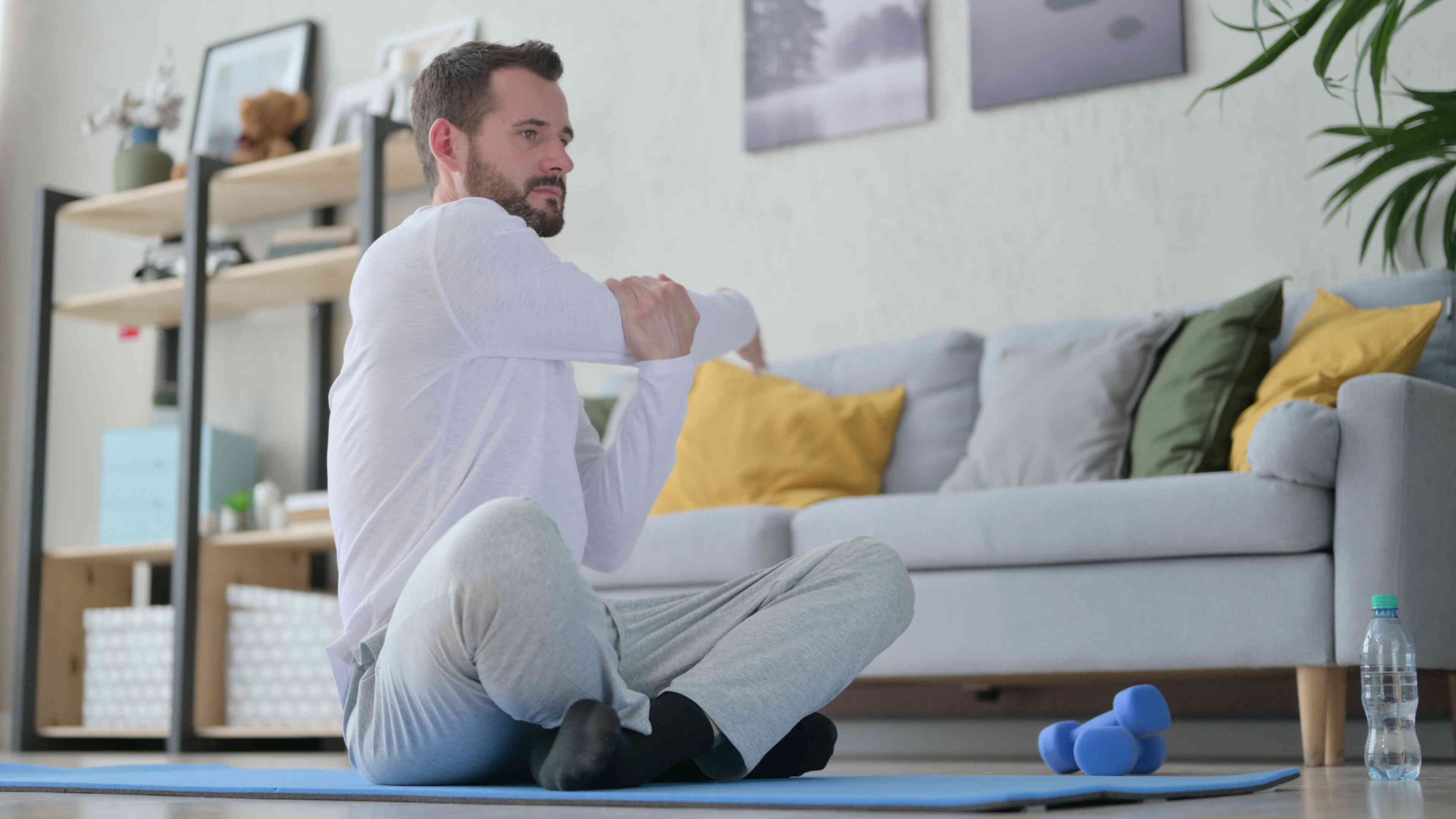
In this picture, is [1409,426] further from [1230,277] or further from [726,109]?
[726,109]

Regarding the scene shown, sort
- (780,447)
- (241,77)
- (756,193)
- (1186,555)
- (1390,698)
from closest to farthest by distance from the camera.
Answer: (1390,698) → (1186,555) → (780,447) → (756,193) → (241,77)

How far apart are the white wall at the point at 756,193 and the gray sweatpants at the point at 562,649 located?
2.05m

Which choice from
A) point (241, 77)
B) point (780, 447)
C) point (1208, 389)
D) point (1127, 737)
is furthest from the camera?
point (241, 77)

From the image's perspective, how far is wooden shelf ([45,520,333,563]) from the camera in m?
4.02

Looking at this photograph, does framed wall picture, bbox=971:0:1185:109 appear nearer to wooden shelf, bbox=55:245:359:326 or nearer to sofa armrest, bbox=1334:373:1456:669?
sofa armrest, bbox=1334:373:1456:669

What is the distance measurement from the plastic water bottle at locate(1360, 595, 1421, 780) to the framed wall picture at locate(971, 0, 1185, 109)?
167cm

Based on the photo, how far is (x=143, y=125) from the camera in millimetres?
4688

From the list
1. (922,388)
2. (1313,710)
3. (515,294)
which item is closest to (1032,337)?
(922,388)

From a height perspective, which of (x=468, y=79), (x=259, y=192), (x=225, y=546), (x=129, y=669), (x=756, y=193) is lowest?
(x=129, y=669)

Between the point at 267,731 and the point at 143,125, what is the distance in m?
1.96

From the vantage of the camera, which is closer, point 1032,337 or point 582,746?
point 582,746

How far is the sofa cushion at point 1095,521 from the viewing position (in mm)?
2314

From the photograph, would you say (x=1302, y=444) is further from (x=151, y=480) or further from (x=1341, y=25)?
(x=151, y=480)

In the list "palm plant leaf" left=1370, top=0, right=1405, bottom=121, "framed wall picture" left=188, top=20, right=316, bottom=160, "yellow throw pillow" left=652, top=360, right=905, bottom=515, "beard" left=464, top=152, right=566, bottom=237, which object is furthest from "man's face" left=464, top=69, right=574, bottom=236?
"framed wall picture" left=188, top=20, right=316, bottom=160
